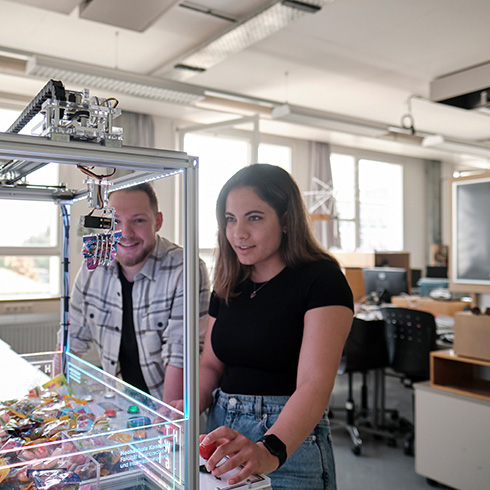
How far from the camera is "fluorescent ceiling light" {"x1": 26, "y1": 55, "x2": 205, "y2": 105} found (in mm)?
4332

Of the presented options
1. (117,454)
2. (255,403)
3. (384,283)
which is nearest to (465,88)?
(384,283)

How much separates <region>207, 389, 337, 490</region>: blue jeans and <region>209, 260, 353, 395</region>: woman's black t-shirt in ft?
0.11

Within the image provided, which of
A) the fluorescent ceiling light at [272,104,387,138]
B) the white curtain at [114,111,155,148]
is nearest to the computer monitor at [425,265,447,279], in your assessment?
the fluorescent ceiling light at [272,104,387,138]

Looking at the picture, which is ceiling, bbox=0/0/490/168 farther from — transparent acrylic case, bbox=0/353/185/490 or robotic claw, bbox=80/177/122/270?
transparent acrylic case, bbox=0/353/185/490

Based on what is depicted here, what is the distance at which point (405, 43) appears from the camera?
185 inches

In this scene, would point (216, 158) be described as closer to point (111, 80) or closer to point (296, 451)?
point (111, 80)

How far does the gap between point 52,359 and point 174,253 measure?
50cm

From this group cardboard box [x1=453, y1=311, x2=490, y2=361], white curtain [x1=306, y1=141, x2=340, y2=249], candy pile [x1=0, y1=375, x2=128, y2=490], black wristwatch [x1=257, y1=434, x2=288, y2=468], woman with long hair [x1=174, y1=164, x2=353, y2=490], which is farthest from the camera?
white curtain [x1=306, y1=141, x2=340, y2=249]

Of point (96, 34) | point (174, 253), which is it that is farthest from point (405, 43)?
point (174, 253)

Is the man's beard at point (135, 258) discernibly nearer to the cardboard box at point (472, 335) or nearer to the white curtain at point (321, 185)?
the cardboard box at point (472, 335)

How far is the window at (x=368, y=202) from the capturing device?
9.45 metres

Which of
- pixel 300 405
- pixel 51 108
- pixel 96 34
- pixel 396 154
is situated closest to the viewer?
pixel 51 108

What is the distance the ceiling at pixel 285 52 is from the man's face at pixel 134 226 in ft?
7.34

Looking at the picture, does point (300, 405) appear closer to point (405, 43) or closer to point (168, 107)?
point (405, 43)
